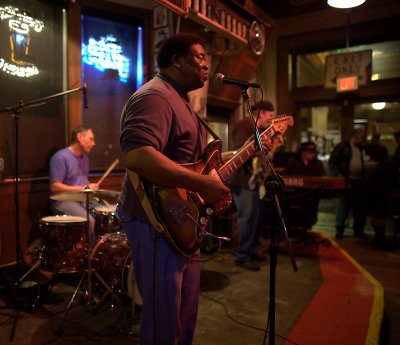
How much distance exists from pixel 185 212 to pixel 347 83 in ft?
18.4

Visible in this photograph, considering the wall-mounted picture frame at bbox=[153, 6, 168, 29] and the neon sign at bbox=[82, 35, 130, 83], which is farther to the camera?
the wall-mounted picture frame at bbox=[153, 6, 168, 29]

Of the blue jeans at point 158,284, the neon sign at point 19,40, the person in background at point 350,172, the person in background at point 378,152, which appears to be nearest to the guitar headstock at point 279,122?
the blue jeans at point 158,284

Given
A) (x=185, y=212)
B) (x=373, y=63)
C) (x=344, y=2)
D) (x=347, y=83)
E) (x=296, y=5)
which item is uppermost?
(x=296, y=5)

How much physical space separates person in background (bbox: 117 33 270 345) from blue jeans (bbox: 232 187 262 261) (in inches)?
97.9

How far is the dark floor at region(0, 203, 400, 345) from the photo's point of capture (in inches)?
109

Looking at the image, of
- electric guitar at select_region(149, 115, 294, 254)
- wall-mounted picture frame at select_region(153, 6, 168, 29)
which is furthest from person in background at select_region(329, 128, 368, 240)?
electric guitar at select_region(149, 115, 294, 254)

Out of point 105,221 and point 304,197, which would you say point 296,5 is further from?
point 105,221

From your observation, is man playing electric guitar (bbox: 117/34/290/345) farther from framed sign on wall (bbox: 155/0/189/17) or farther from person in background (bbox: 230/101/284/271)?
person in background (bbox: 230/101/284/271)

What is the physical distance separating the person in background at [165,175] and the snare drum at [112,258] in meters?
1.38

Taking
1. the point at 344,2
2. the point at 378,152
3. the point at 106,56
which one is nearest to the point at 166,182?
the point at 106,56

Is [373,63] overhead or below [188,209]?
overhead

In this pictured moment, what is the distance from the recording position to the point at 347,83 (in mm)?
6406

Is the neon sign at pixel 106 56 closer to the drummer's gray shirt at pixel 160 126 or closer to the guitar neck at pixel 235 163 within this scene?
the guitar neck at pixel 235 163

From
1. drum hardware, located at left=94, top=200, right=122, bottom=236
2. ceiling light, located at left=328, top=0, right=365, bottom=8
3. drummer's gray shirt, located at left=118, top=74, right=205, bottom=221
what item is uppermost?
ceiling light, located at left=328, top=0, right=365, bottom=8
